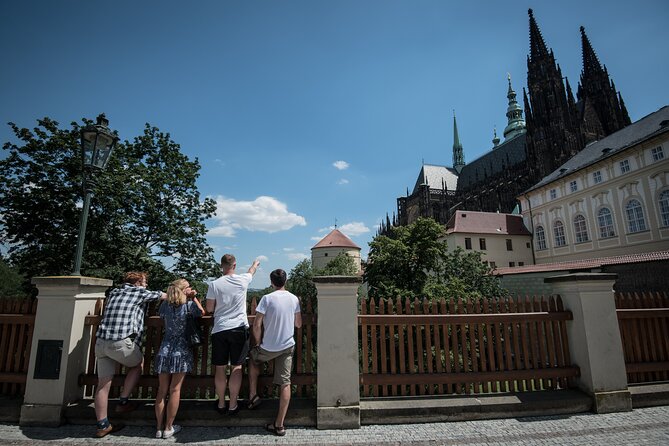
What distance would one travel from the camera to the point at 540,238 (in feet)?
123

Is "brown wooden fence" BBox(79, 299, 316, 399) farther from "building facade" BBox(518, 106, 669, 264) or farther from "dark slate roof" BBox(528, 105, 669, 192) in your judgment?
"dark slate roof" BBox(528, 105, 669, 192)

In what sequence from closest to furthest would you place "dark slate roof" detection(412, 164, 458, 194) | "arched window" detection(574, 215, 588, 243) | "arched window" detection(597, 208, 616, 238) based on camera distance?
"arched window" detection(597, 208, 616, 238) < "arched window" detection(574, 215, 588, 243) < "dark slate roof" detection(412, 164, 458, 194)

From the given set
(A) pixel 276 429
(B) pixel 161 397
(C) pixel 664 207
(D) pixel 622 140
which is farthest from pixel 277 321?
(D) pixel 622 140

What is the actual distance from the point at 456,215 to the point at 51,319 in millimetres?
40855

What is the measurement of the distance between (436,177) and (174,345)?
77.5 m

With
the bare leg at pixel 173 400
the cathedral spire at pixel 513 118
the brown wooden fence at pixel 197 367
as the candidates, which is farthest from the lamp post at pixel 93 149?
the cathedral spire at pixel 513 118

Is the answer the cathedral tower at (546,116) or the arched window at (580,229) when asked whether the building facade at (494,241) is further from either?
the cathedral tower at (546,116)

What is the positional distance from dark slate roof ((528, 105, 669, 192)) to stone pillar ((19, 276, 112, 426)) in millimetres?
35004

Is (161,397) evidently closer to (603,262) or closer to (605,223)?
(603,262)

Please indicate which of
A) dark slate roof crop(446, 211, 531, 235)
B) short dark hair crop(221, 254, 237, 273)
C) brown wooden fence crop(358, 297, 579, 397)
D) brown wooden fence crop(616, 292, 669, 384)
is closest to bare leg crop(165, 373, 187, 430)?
short dark hair crop(221, 254, 237, 273)

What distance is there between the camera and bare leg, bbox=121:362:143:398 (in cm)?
425

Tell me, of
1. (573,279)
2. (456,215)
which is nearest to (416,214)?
(456,215)

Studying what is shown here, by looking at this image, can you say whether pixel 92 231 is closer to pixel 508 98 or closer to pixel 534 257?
pixel 534 257

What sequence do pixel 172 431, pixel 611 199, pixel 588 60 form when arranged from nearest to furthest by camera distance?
pixel 172 431 < pixel 611 199 < pixel 588 60
